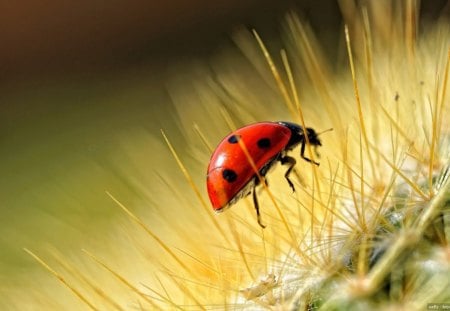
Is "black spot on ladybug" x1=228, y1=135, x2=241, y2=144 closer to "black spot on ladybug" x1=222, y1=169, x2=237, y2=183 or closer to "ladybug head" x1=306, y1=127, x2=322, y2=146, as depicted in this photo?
"black spot on ladybug" x1=222, y1=169, x2=237, y2=183

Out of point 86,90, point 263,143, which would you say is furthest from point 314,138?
Result: point 86,90

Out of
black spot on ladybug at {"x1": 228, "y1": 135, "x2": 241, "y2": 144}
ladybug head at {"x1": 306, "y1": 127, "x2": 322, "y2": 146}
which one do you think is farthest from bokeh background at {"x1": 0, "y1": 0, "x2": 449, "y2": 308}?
black spot on ladybug at {"x1": 228, "y1": 135, "x2": 241, "y2": 144}

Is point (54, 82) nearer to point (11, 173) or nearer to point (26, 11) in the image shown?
point (26, 11)

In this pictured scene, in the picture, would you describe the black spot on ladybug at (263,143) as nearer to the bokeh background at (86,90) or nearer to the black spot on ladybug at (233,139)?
the black spot on ladybug at (233,139)

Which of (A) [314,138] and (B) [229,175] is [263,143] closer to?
(B) [229,175]

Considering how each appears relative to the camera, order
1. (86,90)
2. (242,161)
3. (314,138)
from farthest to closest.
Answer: (86,90) < (314,138) < (242,161)
